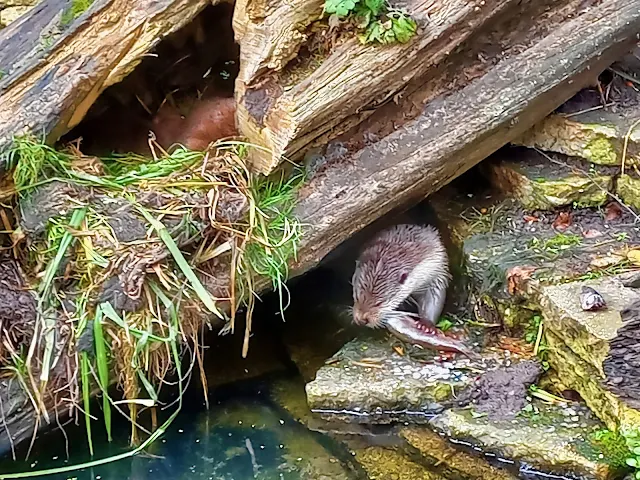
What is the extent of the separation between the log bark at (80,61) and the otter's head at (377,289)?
1195 mm

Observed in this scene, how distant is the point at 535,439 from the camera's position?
9.73 feet

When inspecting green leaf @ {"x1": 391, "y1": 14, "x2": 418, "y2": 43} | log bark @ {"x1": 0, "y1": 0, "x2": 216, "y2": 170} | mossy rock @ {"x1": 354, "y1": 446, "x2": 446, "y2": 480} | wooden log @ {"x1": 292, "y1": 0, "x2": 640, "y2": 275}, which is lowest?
mossy rock @ {"x1": 354, "y1": 446, "x2": 446, "y2": 480}

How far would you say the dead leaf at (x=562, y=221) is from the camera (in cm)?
360

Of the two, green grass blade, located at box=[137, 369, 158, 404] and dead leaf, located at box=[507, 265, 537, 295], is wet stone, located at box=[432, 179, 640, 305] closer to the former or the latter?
dead leaf, located at box=[507, 265, 537, 295]

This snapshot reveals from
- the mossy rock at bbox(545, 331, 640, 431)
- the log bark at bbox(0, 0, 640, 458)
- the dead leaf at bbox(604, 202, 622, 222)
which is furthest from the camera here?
the dead leaf at bbox(604, 202, 622, 222)

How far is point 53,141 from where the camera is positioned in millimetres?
3232

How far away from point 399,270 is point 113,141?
1.31 meters

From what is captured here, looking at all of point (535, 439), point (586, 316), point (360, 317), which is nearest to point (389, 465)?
point (535, 439)

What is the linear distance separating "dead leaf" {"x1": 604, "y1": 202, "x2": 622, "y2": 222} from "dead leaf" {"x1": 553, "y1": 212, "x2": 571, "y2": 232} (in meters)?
0.15

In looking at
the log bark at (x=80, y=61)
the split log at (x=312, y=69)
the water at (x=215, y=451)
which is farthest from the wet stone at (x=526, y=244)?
the log bark at (x=80, y=61)

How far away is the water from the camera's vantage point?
3104 mm

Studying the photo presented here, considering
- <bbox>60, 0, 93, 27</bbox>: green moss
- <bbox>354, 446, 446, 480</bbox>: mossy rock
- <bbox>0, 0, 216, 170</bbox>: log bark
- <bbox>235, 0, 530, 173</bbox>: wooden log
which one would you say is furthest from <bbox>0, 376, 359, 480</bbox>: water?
<bbox>60, 0, 93, 27</bbox>: green moss

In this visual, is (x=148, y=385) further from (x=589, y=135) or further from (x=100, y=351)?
(x=589, y=135)

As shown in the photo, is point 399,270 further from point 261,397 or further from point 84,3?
point 84,3
